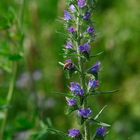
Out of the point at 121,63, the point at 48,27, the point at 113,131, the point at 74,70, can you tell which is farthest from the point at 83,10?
the point at 48,27

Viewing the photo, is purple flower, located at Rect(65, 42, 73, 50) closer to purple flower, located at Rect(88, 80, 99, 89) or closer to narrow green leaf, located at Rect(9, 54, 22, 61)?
purple flower, located at Rect(88, 80, 99, 89)

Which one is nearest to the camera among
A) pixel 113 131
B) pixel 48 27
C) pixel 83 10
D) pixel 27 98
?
pixel 83 10

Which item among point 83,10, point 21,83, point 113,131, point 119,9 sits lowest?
point 113,131

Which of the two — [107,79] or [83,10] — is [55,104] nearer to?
[107,79]

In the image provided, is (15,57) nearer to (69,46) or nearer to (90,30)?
(69,46)

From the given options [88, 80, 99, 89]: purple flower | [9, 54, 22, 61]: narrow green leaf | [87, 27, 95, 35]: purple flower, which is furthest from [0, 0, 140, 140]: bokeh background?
[87, 27, 95, 35]: purple flower

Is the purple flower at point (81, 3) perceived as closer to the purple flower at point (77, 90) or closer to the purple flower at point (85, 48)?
the purple flower at point (85, 48)

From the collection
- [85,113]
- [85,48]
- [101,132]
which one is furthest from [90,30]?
[101,132]

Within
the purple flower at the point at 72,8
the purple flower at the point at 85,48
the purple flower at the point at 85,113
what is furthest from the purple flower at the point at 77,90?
the purple flower at the point at 72,8
